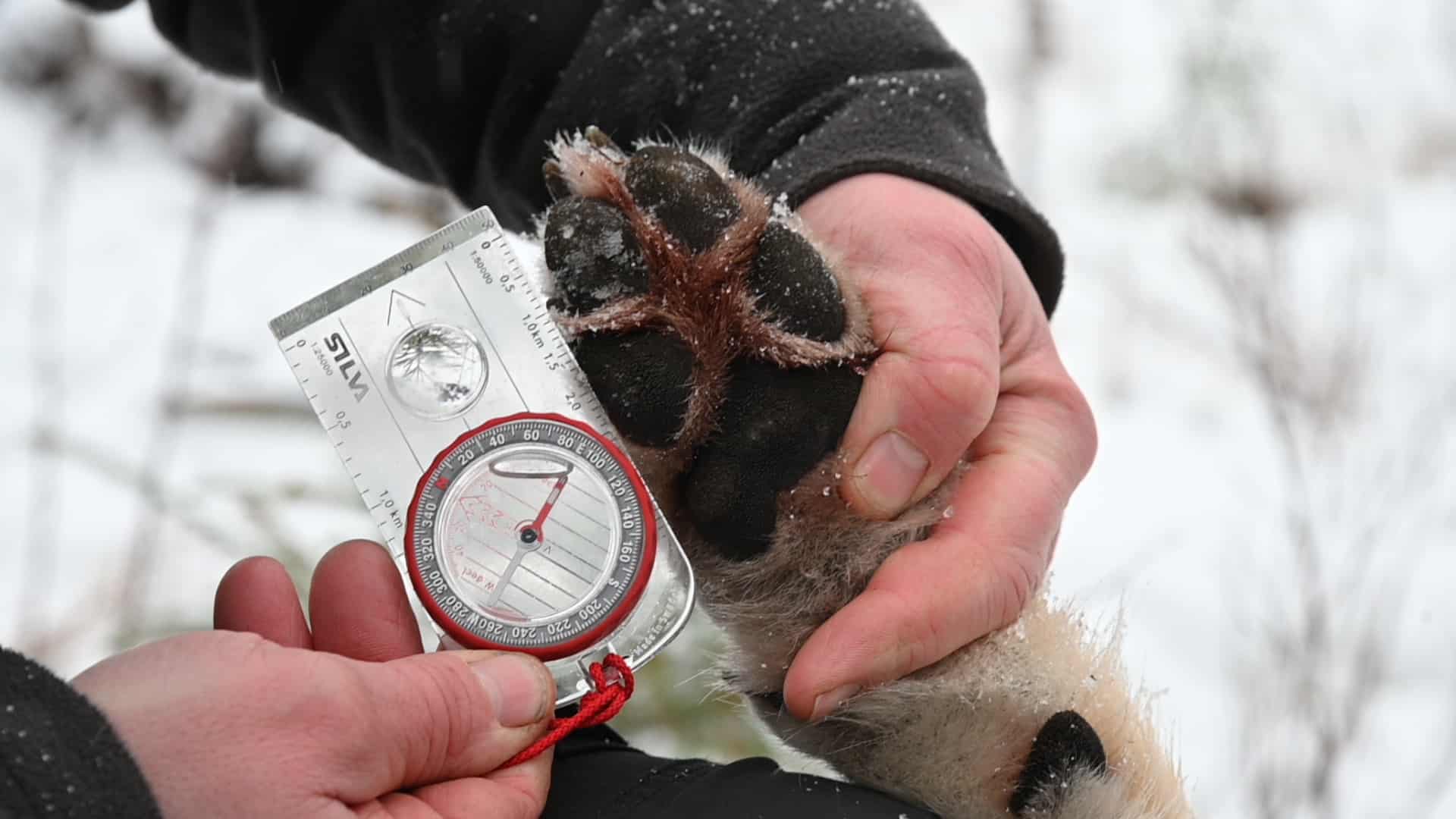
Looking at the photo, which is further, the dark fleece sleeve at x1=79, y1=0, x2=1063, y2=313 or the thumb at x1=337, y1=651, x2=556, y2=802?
the dark fleece sleeve at x1=79, y1=0, x2=1063, y2=313

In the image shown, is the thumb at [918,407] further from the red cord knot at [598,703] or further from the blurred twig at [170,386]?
the blurred twig at [170,386]

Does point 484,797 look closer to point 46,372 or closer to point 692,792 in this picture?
point 692,792

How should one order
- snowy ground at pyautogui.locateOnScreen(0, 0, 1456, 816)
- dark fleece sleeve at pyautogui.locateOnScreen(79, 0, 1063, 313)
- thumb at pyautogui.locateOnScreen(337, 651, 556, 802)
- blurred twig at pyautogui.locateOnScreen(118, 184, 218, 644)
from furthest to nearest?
1. snowy ground at pyautogui.locateOnScreen(0, 0, 1456, 816)
2. blurred twig at pyautogui.locateOnScreen(118, 184, 218, 644)
3. dark fleece sleeve at pyautogui.locateOnScreen(79, 0, 1063, 313)
4. thumb at pyautogui.locateOnScreen(337, 651, 556, 802)

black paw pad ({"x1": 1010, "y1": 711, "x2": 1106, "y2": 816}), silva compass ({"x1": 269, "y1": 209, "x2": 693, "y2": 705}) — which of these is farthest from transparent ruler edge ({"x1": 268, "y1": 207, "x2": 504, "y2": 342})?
black paw pad ({"x1": 1010, "y1": 711, "x2": 1106, "y2": 816})

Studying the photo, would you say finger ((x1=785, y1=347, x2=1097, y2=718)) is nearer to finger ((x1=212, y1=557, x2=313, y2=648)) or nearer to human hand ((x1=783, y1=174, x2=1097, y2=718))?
human hand ((x1=783, y1=174, x2=1097, y2=718))

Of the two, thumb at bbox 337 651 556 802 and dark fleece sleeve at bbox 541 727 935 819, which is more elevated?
thumb at bbox 337 651 556 802

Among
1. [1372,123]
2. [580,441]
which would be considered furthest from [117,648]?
[1372,123]
